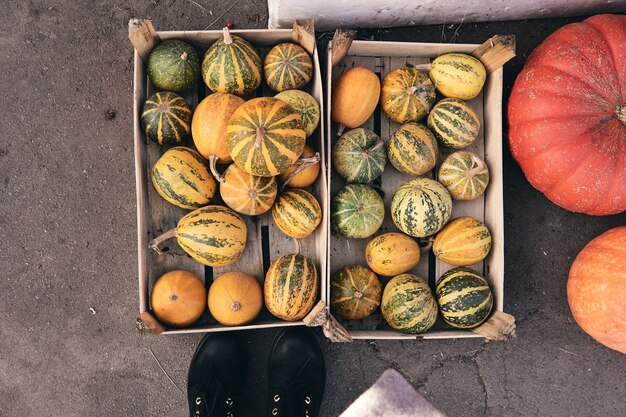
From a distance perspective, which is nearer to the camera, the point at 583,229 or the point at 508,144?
the point at 508,144

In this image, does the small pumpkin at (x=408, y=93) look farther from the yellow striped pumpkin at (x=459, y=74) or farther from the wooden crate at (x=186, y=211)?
the wooden crate at (x=186, y=211)

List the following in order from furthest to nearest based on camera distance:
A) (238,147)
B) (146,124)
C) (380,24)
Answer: (380,24), (146,124), (238,147)

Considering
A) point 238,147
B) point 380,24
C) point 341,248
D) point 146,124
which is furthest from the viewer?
point 380,24

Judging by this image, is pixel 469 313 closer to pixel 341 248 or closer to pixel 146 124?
pixel 341 248

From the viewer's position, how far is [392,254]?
2.46 metres

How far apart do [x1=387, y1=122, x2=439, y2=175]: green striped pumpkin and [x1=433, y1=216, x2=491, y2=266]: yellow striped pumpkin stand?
347 mm

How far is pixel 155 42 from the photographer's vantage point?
2.49 m

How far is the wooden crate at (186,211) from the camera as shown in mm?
2395

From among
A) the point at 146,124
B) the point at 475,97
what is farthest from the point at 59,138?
the point at 475,97

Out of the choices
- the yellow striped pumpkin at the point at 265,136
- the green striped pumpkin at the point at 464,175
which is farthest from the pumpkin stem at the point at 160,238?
the green striped pumpkin at the point at 464,175

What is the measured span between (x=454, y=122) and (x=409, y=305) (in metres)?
0.99

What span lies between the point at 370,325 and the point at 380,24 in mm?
1803

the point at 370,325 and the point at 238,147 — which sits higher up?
Result: the point at 238,147

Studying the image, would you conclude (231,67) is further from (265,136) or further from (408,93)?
(408,93)
